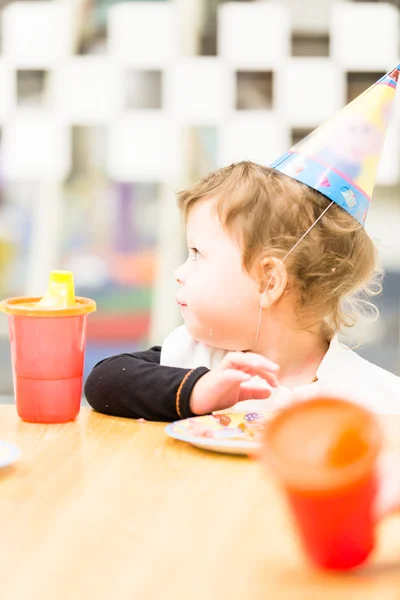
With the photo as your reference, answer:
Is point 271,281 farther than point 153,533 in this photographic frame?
Yes

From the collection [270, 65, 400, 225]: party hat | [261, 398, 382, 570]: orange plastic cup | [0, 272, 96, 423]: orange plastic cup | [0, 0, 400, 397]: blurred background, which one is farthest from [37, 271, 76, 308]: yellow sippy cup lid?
[0, 0, 400, 397]: blurred background

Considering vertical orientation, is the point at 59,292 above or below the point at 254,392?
above

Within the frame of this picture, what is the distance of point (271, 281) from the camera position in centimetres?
114

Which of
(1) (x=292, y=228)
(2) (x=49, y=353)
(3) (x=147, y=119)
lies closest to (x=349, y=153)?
(1) (x=292, y=228)

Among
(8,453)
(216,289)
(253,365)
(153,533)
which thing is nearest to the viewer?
(153,533)

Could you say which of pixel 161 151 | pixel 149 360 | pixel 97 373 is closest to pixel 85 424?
pixel 97 373

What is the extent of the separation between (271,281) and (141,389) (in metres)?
0.26

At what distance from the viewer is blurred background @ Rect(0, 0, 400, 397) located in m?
2.34

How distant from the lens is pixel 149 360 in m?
1.15

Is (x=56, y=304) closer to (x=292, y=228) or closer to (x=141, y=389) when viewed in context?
(x=141, y=389)

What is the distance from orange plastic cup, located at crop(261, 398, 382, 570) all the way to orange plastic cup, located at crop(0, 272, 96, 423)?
48cm

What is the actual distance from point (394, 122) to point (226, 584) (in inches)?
78.0

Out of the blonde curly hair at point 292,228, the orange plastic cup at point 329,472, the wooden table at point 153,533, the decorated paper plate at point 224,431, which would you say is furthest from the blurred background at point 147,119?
the orange plastic cup at point 329,472

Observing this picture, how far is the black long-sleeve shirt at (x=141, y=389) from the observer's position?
969 mm
